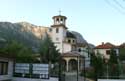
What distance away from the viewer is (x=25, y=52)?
37.1 meters

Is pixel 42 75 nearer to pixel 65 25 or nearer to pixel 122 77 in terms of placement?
pixel 122 77

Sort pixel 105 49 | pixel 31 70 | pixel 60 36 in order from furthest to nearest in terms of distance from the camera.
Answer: pixel 60 36 → pixel 105 49 → pixel 31 70

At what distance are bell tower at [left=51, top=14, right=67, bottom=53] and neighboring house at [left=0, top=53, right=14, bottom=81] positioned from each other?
34.8 metres

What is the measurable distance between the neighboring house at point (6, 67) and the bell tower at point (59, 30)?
114 ft

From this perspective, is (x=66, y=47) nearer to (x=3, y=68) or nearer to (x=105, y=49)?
(x=105, y=49)

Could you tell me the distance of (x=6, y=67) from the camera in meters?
20.6

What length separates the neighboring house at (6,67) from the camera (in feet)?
64.6

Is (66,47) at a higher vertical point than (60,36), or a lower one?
lower

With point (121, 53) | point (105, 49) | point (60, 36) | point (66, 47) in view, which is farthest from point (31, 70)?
point (60, 36)

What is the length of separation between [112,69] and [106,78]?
7.01 ft

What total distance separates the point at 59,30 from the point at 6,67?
1454 inches

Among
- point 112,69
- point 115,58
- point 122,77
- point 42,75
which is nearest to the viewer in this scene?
point 42,75

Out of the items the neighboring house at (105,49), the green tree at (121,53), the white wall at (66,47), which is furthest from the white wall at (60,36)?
the green tree at (121,53)

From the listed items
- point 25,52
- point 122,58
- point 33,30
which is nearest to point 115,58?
point 122,58
